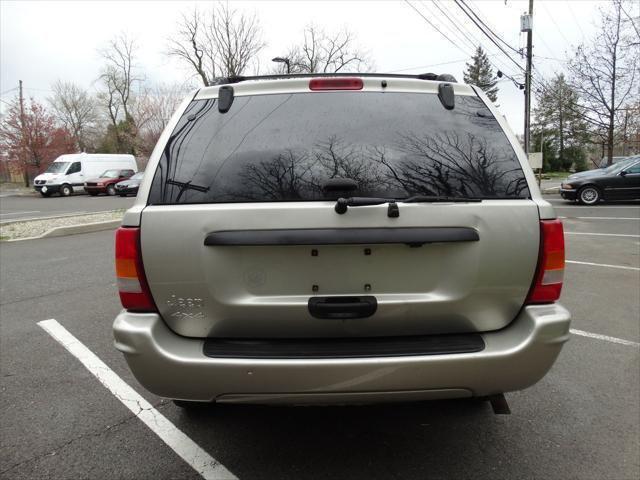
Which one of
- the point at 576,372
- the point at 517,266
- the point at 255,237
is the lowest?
the point at 576,372

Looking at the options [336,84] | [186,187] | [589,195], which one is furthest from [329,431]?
[589,195]

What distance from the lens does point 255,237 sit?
186 cm

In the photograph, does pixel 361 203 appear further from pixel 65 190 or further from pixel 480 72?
pixel 480 72

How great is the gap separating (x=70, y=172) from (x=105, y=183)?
2618mm

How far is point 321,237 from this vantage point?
6.09ft

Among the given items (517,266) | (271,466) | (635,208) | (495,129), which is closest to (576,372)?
(517,266)

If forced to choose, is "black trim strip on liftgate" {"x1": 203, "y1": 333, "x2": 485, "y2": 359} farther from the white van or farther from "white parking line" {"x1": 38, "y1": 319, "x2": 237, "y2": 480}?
the white van

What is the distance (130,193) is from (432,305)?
2574cm

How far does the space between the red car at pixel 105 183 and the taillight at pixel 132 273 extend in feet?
88.5

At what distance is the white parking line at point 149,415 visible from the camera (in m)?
2.28

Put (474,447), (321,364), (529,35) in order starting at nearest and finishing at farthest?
(321,364)
(474,447)
(529,35)

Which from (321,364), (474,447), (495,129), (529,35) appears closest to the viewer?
(321,364)

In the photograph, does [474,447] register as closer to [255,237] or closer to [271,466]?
[271,466]

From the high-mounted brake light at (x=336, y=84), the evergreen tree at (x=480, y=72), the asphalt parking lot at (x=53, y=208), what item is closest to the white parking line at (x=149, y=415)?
the high-mounted brake light at (x=336, y=84)
